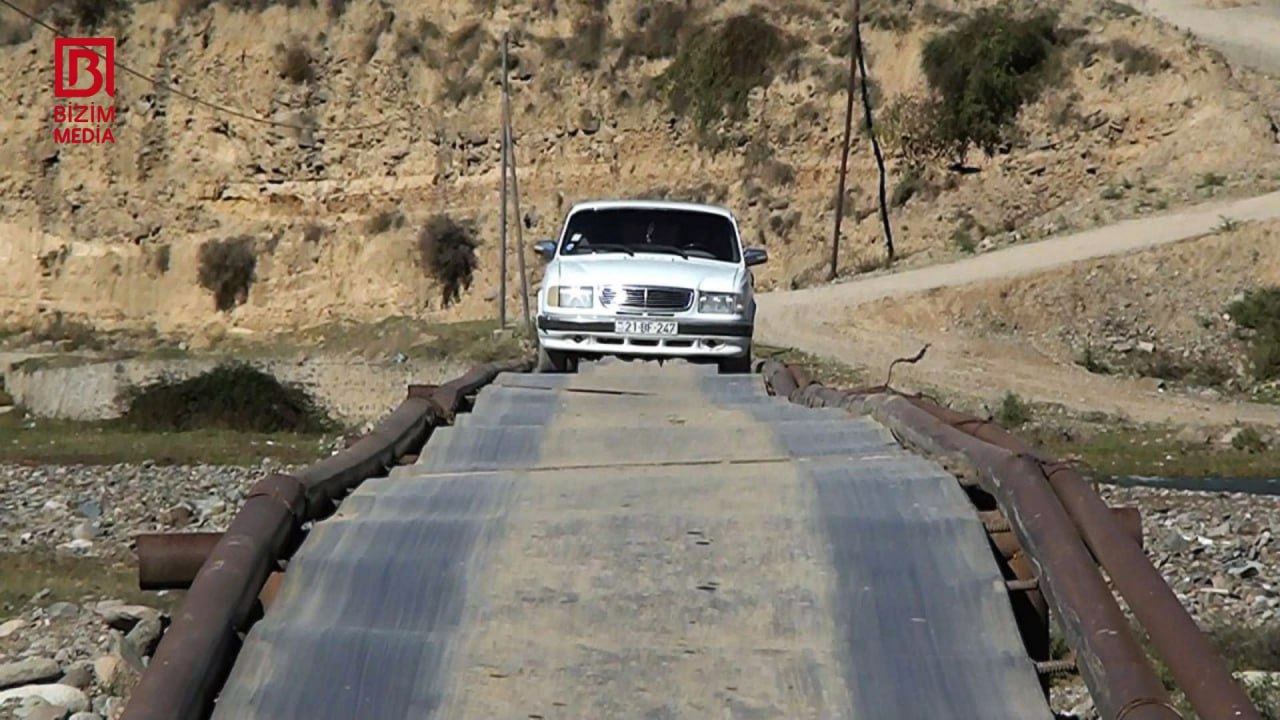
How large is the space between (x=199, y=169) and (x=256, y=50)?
4.40m

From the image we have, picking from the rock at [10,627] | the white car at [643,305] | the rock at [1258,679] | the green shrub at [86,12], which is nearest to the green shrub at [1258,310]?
the white car at [643,305]

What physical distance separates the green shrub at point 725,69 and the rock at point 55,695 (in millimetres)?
40453

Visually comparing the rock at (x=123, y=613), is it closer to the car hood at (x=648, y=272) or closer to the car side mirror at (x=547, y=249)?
the car hood at (x=648, y=272)

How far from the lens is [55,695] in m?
9.61

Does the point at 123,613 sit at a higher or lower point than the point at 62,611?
higher

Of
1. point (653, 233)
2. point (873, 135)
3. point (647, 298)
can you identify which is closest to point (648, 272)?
point (647, 298)

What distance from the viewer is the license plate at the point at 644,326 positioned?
1468 centimetres

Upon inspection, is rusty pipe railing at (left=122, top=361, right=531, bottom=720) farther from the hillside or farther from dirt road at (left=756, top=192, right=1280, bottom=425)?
the hillside

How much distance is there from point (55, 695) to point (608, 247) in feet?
23.9

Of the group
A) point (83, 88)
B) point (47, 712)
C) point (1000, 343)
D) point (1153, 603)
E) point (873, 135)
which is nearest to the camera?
point (1153, 603)

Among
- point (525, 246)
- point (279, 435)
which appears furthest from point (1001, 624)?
point (525, 246)

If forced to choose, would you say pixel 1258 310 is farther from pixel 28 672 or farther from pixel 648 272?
pixel 28 672

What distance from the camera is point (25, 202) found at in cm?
5619

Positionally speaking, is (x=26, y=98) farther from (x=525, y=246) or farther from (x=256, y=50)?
(x=525, y=246)
